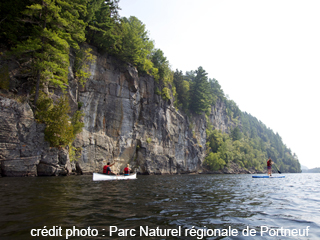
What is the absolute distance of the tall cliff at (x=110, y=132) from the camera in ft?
63.2

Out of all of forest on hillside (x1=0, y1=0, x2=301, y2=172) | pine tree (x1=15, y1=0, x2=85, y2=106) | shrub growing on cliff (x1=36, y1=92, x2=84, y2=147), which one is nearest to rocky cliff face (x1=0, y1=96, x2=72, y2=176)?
shrub growing on cliff (x1=36, y1=92, x2=84, y2=147)

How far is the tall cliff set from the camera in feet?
63.2

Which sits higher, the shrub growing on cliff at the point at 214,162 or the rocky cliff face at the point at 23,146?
the rocky cliff face at the point at 23,146

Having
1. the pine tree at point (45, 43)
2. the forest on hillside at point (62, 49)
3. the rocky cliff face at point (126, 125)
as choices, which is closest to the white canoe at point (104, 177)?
the forest on hillside at point (62, 49)

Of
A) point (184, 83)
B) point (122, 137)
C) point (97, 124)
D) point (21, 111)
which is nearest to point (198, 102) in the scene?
point (184, 83)

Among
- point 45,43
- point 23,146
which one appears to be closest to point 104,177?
point 23,146

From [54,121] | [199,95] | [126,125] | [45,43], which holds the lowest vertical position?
[54,121]

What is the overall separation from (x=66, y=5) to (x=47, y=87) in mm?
10691

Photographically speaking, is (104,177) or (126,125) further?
(126,125)

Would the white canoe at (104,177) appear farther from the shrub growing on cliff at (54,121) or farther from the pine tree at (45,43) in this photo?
the pine tree at (45,43)

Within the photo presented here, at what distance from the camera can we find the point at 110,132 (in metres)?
36.9

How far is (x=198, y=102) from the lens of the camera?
6981cm

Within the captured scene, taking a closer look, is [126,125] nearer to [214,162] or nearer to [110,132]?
→ [110,132]

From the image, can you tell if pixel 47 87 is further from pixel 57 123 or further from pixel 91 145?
pixel 91 145
